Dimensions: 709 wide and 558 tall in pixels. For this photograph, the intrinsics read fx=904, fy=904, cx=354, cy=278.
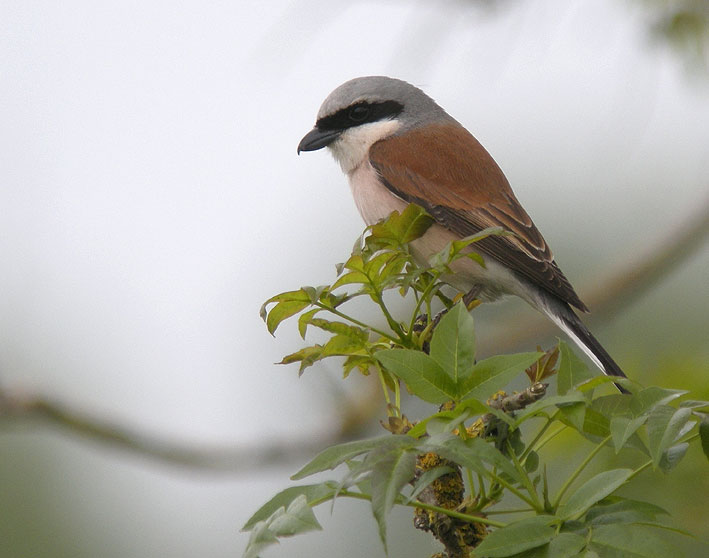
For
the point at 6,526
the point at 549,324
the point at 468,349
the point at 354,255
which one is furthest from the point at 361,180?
the point at 6,526

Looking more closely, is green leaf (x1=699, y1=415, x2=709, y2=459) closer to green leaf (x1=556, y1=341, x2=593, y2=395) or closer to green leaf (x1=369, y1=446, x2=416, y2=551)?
green leaf (x1=556, y1=341, x2=593, y2=395)

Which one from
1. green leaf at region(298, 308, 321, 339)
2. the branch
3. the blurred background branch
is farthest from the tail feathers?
green leaf at region(298, 308, 321, 339)

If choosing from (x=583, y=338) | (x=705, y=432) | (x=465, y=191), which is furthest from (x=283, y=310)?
(x=465, y=191)

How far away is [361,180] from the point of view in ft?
12.4

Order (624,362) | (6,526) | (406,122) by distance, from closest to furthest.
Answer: (624,362) → (406,122) → (6,526)

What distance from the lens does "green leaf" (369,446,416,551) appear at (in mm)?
1253

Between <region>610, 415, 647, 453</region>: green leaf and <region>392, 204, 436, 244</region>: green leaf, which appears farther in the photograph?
<region>392, 204, 436, 244</region>: green leaf

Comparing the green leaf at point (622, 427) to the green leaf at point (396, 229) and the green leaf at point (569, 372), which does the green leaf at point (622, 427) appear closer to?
the green leaf at point (569, 372)

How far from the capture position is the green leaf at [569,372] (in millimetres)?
1511

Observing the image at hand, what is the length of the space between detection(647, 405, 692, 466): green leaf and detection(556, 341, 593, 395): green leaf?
0.47 feet

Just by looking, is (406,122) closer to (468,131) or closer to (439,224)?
(468,131)

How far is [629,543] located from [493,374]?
315 millimetres

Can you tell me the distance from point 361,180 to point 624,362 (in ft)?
4.35

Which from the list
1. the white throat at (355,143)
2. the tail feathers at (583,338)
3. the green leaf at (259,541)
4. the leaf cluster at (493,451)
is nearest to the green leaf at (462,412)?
the leaf cluster at (493,451)
